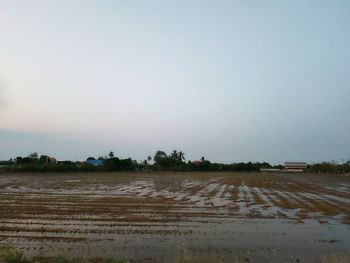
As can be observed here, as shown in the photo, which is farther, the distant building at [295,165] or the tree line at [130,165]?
the distant building at [295,165]

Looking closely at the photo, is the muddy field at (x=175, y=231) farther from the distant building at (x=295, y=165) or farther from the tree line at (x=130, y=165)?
the distant building at (x=295, y=165)

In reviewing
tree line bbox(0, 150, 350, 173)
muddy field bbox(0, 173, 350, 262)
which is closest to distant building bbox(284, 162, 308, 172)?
tree line bbox(0, 150, 350, 173)

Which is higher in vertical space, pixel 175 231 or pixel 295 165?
pixel 295 165

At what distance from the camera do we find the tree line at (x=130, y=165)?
7294 cm

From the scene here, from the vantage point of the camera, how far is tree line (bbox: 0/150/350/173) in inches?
2872

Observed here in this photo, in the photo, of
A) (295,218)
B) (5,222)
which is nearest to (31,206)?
(5,222)

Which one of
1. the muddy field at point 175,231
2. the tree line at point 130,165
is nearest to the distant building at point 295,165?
the tree line at point 130,165

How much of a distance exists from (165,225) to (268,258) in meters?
4.90

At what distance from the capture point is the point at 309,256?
9594 mm

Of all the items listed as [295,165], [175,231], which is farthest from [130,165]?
[175,231]

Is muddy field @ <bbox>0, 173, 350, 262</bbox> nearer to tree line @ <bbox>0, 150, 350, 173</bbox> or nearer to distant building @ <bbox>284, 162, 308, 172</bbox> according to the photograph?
tree line @ <bbox>0, 150, 350, 173</bbox>

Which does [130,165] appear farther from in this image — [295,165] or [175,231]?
[175,231]

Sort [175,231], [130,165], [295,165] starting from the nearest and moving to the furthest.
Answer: [175,231] < [130,165] < [295,165]

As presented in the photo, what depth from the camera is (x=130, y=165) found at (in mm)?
95500
